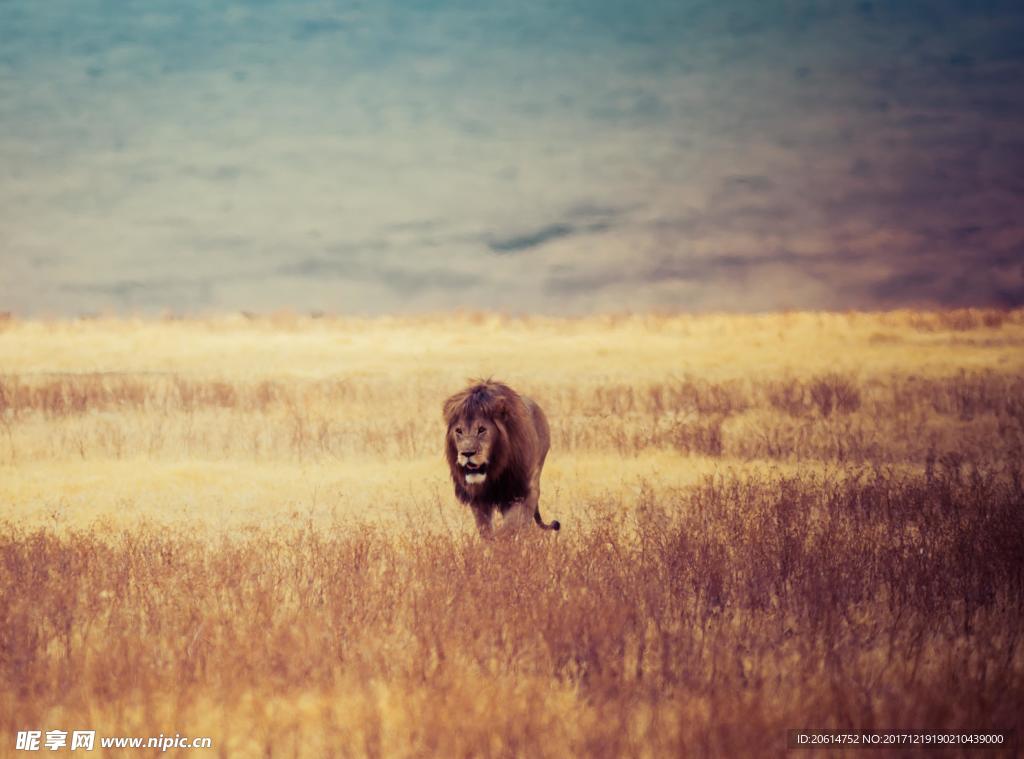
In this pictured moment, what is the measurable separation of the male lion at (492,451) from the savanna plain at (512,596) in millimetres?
374

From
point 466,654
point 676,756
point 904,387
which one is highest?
point 904,387

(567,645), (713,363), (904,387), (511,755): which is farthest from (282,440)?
(713,363)

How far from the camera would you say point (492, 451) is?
7758mm

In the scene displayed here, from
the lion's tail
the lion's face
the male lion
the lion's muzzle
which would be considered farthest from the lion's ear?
the lion's tail

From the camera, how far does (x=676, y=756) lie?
4.27 meters

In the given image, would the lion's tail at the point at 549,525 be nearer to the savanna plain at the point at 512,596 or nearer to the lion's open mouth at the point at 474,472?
the savanna plain at the point at 512,596

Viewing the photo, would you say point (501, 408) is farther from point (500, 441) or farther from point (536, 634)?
point (536, 634)

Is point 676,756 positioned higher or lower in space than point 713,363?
lower

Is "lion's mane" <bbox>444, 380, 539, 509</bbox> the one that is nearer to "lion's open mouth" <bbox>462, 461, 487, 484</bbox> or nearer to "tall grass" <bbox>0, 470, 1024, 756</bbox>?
"lion's open mouth" <bbox>462, 461, 487, 484</bbox>

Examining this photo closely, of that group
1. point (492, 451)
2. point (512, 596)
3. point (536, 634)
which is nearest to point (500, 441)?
point (492, 451)

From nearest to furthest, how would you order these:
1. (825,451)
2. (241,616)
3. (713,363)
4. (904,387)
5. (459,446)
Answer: (241,616)
(459,446)
(825,451)
(904,387)
(713,363)

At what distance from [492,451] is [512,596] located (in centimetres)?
176

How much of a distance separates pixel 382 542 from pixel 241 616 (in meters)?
1.95

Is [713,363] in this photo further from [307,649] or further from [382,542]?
[307,649]
